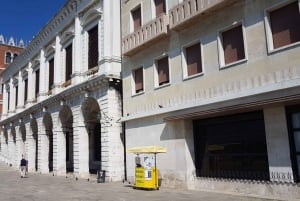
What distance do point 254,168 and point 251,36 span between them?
4.86 meters

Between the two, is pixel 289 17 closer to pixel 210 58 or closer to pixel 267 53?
pixel 267 53

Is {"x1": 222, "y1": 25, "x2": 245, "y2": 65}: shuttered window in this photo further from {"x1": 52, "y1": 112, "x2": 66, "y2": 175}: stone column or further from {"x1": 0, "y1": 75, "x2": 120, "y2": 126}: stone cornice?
{"x1": 52, "y1": 112, "x2": 66, "y2": 175}: stone column


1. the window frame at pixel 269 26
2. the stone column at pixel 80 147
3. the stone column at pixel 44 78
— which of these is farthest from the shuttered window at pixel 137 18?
the stone column at pixel 44 78

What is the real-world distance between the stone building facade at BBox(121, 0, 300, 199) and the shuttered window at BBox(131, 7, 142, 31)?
0.23 ft

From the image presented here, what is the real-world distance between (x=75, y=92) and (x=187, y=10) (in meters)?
12.2

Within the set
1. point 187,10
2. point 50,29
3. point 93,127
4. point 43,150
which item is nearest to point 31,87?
point 50,29

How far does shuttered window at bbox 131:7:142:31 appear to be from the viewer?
61.9 ft

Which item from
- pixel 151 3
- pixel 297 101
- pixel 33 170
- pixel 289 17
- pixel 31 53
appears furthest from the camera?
pixel 31 53

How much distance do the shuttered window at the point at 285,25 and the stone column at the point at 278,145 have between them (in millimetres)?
2266

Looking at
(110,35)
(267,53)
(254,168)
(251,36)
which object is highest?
(110,35)

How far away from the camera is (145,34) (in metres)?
17.6

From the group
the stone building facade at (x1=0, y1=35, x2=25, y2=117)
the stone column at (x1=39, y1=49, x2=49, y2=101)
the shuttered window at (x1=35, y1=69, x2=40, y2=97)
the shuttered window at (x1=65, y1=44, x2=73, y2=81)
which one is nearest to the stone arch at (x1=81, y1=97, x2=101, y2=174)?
the shuttered window at (x1=65, y1=44, x2=73, y2=81)

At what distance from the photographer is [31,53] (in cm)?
3675

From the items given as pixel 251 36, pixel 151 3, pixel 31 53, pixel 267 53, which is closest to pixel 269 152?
pixel 267 53
